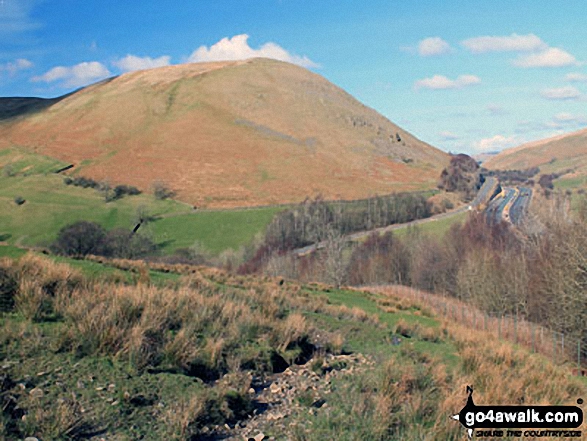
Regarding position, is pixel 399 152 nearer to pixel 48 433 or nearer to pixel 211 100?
pixel 211 100

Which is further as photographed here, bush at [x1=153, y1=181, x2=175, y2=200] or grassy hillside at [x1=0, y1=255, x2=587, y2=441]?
bush at [x1=153, y1=181, x2=175, y2=200]

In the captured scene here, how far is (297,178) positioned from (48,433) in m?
111

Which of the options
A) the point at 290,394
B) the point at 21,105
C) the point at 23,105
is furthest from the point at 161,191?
the point at 21,105

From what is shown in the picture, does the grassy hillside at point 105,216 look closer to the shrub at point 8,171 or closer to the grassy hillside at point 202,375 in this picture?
the shrub at point 8,171

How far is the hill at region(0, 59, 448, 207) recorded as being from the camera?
368 ft

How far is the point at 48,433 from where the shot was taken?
559 centimetres

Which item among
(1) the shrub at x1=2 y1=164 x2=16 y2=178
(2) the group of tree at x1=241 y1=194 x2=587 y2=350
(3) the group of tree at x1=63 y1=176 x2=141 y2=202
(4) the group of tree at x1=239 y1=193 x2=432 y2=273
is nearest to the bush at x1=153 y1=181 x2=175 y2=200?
(3) the group of tree at x1=63 y1=176 x2=141 y2=202

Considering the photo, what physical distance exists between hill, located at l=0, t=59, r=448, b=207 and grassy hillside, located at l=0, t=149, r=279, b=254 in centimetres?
868

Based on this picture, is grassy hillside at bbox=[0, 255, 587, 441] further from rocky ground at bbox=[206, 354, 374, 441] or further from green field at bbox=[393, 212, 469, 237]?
green field at bbox=[393, 212, 469, 237]

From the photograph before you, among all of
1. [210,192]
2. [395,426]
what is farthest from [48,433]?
[210,192]

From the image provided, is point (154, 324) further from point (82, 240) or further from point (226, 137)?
point (226, 137)

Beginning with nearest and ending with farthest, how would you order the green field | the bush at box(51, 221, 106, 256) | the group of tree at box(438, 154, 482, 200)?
1. the bush at box(51, 221, 106, 256)
2. the green field
3. the group of tree at box(438, 154, 482, 200)

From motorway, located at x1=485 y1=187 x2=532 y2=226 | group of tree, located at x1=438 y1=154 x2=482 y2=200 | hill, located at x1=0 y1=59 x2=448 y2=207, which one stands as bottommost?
motorway, located at x1=485 y1=187 x2=532 y2=226

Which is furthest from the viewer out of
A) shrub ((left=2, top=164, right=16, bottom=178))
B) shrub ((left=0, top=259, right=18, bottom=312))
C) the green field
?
shrub ((left=2, top=164, right=16, bottom=178))
